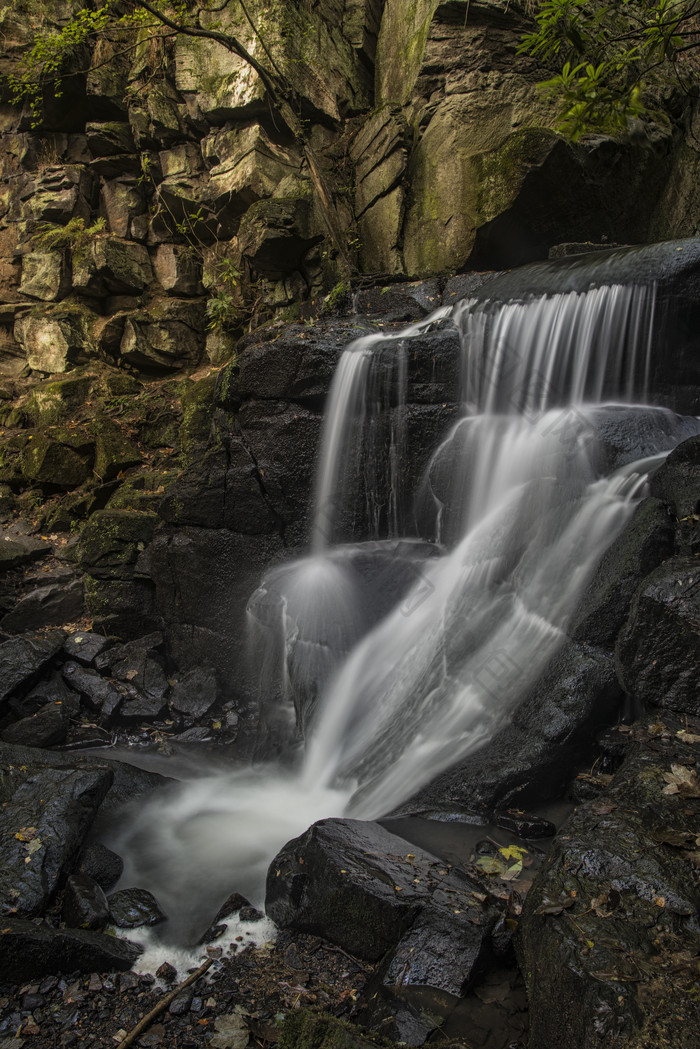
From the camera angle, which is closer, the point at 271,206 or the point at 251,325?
the point at 271,206

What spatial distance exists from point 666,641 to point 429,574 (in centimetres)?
273

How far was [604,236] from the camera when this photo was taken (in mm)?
10414

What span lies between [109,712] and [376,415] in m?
4.43

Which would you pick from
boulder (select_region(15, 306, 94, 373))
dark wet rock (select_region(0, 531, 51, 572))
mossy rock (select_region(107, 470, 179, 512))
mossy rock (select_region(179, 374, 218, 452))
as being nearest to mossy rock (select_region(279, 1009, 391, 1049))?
mossy rock (select_region(107, 470, 179, 512))

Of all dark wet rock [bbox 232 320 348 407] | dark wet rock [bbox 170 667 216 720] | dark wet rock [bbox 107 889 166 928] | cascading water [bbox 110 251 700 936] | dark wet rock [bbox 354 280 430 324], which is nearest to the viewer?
dark wet rock [bbox 107 889 166 928]

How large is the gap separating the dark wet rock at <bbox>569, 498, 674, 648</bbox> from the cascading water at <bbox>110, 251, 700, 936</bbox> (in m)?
0.23

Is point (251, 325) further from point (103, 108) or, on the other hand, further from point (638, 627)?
point (638, 627)

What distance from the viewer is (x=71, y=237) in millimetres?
12281

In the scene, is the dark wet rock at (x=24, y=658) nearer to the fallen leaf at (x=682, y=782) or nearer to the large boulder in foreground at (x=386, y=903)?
the large boulder in foreground at (x=386, y=903)

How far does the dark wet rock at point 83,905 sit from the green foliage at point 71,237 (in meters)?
12.0

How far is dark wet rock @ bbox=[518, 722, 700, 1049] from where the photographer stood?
213cm

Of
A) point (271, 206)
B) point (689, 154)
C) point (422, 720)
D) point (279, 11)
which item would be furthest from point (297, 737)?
point (279, 11)

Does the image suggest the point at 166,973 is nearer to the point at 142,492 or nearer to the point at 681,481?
the point at 681,481

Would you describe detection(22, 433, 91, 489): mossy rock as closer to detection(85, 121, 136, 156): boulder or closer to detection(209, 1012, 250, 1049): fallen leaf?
detection(85, 121, 136, 156): boulder
